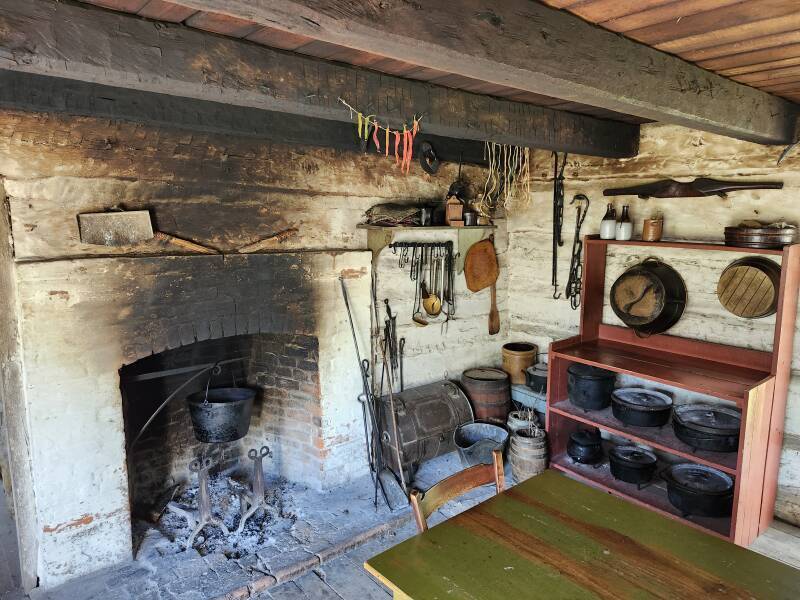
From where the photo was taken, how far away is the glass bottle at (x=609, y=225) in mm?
3883

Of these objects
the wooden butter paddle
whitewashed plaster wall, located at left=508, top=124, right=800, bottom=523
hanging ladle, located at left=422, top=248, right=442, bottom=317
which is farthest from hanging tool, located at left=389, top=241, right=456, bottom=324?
whitewashed plaster wall, located at left=508, top=124, right=800, bottom=523

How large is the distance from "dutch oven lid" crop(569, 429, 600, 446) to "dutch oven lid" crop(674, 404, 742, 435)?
580mm

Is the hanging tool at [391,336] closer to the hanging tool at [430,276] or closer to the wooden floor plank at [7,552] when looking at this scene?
the hanging tool at [430,276]

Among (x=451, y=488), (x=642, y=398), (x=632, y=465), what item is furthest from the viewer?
(x=642, y=398)

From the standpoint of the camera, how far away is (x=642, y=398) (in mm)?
3646

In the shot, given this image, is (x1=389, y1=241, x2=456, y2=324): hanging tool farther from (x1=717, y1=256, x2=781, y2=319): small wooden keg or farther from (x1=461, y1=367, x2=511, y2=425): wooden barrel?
(x1=717, y1=256, x2=781, y2=319): small wooden keg

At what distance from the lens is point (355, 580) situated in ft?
9.93

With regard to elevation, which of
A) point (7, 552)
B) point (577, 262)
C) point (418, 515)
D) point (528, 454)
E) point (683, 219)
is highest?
point (683, 219)

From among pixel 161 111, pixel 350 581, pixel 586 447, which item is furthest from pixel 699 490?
pixel 161 111

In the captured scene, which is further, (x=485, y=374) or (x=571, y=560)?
(x=485, y=374)

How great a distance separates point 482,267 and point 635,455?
69.8 inches

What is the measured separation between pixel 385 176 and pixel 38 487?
8.76 ft

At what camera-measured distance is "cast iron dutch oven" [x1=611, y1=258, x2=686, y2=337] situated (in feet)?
12.2

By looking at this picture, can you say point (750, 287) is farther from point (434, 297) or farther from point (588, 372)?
point (434, 297)
